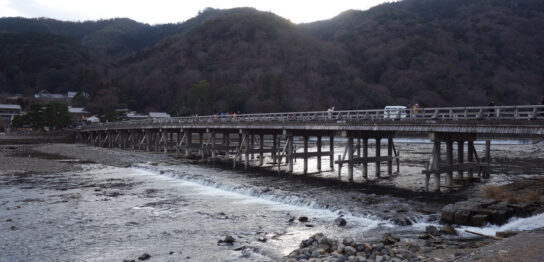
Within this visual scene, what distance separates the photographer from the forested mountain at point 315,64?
8912cm

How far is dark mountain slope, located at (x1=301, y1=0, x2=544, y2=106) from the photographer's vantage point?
90438 millimetres

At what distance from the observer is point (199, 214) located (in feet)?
51.3

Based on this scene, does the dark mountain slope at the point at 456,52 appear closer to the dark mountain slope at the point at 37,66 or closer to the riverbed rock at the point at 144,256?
the riverbed rock at the point at 144,256

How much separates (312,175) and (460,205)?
1248 centimetres

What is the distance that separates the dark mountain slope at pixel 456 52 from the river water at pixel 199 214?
234 ft

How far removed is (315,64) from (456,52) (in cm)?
3942

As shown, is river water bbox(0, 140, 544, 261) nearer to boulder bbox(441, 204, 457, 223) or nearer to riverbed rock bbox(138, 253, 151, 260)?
riverbed rock bbox(138, 253, 151, 260)

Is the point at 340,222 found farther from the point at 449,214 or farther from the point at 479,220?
the point at 479,220

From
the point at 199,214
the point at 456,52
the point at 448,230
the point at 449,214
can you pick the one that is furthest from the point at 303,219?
the point at 456,52

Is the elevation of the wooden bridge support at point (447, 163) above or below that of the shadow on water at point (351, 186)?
above

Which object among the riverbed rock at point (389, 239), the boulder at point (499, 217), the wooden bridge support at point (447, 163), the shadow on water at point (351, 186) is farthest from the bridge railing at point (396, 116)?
the riverbed rock at point (389, 239)

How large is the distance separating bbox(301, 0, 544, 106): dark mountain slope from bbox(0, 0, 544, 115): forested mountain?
1.16 ft

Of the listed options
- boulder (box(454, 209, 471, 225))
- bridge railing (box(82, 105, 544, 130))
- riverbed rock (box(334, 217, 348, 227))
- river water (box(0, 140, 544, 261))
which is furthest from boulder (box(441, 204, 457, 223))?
bridge railing (box(82, 105, 544, 130))

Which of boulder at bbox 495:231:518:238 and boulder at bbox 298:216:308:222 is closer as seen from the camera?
boulder at bbox 495:231:518:238
